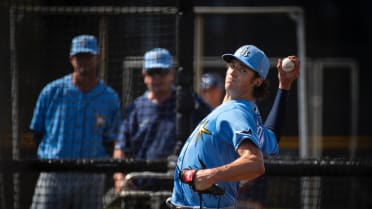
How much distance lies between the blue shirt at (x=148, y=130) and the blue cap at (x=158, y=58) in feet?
1.09

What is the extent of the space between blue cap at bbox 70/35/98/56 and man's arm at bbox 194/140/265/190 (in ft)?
8.75

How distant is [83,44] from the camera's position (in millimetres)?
6730

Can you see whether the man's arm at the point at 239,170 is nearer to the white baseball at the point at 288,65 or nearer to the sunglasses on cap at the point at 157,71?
the white baseball at the point at 288,65

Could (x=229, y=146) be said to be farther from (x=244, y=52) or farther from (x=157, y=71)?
(x=157, y=71)

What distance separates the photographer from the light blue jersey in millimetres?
4508

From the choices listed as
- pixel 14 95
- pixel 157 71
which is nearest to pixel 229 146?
pixel 157 71

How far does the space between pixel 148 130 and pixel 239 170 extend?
282 cm

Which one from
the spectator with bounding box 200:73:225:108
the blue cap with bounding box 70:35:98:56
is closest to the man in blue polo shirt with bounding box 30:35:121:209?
the blue cap with bounding box 70:35:98:56

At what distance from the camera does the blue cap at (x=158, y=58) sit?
6.93 metres

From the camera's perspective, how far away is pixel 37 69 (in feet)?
23.3

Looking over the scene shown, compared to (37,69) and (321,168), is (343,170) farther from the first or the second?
(37,69)

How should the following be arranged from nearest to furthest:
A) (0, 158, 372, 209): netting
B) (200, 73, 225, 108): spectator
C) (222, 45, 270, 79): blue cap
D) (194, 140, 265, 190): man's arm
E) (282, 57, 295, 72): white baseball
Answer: (194, 140, 265, 190): man's arm
(222, 45, 270, 79): blue cap
(282, 57, 295, 72): white baseball
(0, 158, 372, 209): netting
(200, 73, 225, 108): spectator

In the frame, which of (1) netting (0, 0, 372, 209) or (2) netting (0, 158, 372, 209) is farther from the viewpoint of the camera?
(1) netting (0, 0, 372, 209)

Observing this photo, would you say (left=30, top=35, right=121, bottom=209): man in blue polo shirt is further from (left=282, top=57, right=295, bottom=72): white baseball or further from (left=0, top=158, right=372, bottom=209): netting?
(left=282, top=57, right=295, bottom=72): white baseball
